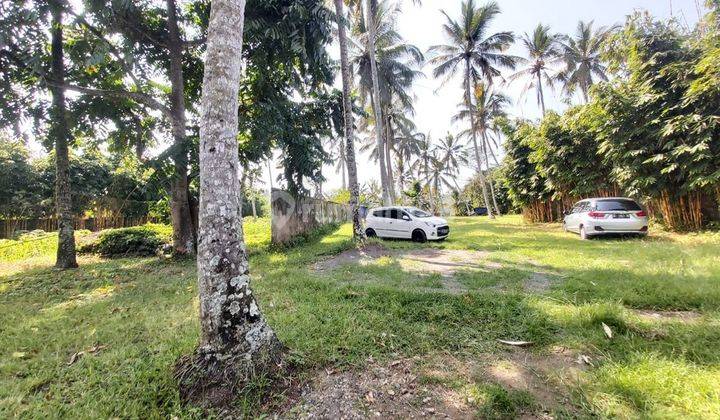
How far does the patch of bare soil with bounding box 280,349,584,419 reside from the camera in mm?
2412

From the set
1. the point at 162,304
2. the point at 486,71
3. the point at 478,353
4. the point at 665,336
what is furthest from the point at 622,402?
the point at 486,71

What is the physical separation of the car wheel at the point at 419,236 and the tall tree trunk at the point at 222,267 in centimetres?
926

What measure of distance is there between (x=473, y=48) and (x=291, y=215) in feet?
59.7

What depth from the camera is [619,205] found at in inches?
391

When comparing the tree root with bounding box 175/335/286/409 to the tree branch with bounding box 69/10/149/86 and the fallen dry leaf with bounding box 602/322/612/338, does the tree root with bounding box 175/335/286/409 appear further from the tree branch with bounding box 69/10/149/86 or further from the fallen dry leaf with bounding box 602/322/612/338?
the tree branch with bounding box 69/10/149/86

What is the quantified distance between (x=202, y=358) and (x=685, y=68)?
44.9ft

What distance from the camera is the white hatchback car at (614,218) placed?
31.8ft

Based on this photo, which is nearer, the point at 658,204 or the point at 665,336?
the point at 665,336

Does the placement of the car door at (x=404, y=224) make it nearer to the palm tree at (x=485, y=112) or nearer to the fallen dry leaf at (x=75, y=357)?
the fallen dry leaf at (x=75, y=357)

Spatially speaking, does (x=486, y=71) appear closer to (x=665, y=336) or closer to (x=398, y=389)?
(x=665, y=336)

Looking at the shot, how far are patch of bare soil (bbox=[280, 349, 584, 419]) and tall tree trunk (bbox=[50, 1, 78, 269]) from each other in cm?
998

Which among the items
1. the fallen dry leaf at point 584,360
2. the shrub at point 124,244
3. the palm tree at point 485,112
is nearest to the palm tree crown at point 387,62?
the palm tree at point 485,112

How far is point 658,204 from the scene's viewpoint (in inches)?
433

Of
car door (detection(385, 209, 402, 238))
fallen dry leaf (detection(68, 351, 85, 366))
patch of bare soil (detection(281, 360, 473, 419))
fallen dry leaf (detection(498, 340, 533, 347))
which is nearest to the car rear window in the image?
car door (detection(385, 209, 402, 238))
